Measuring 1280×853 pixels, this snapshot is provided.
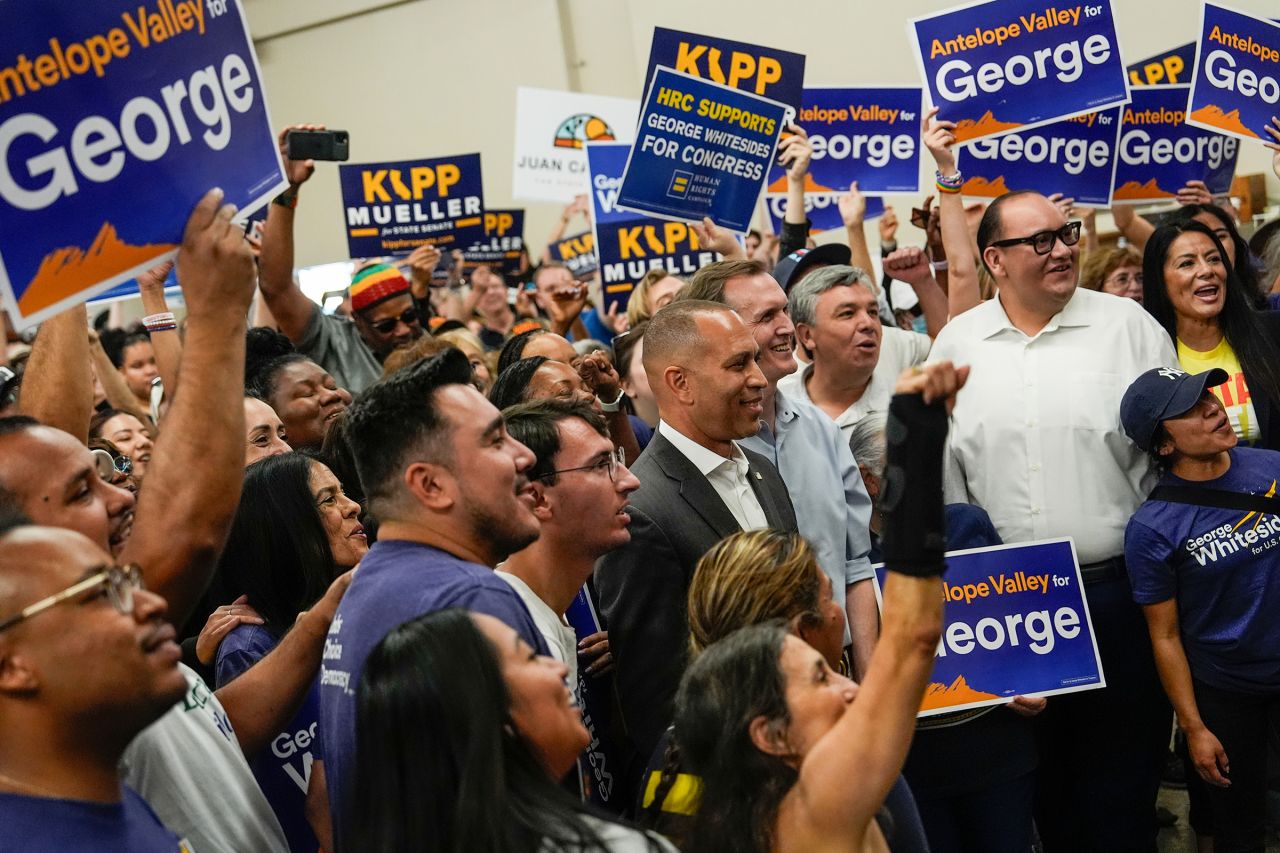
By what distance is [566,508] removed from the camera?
3.01 metres

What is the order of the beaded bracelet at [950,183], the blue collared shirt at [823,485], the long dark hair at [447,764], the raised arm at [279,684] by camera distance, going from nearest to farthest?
the long dark hair at [447,764] → the raised arm at [279,684] → the blue collared shirt at [823,485] → the beaded bracelet at [950,183]

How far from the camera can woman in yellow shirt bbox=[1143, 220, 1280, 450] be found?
4406mm

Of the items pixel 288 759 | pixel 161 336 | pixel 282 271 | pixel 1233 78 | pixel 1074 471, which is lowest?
pixel 288 759

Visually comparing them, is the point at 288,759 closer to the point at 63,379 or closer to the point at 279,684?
the point at 279,684

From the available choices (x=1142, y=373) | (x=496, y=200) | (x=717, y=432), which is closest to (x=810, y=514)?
(x=717, y=432)

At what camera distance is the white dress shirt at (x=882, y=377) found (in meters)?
4.60

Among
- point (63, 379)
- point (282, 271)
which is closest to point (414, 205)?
point (282, 271)

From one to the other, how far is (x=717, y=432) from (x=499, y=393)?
2.99 ft

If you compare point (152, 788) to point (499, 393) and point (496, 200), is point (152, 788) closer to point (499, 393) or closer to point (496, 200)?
point (499, 393)

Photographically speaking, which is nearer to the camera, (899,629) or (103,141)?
(899,629)

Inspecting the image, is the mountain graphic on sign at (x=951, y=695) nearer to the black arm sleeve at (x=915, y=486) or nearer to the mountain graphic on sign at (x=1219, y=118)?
the black arm sleeve at (x=915, y=486)

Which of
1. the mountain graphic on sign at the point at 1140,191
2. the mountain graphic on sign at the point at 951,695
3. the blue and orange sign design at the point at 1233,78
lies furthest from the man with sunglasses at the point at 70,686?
Answer: the mountain graphic on sign at the point at 1140,191

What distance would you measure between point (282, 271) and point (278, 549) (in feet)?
6.77

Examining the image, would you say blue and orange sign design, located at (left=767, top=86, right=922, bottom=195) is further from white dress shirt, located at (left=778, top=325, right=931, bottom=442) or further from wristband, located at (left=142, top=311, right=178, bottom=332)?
wristband, located at (left=142, top=311, right=178, bottom=332)
